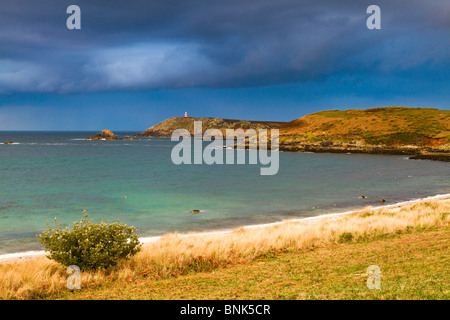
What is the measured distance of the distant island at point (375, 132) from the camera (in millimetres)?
116688

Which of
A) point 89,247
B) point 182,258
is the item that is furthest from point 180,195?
point 89,247

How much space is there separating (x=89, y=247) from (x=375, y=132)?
14295 cm

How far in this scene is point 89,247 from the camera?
1188 cm

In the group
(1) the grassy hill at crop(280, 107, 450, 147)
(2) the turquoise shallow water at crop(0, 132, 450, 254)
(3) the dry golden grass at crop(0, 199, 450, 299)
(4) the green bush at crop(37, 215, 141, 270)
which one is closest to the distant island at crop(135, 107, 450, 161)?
(1) the grassy hill at crop(280, 107, 450, 147)

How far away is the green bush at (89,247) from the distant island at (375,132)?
292ft

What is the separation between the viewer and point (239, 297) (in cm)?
883

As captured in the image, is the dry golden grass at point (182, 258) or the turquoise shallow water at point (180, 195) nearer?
the dry golden grass at point (182, 258)

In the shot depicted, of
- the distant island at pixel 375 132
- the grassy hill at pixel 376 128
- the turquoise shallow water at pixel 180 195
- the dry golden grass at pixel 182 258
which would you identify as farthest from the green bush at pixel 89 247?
the grassy hill at pixel 376 128

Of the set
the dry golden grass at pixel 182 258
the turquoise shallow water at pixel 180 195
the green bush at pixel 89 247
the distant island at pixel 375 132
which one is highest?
the distant island at pixel 375 132

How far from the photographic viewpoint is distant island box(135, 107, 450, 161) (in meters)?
117

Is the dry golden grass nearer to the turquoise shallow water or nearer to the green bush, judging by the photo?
the green bush

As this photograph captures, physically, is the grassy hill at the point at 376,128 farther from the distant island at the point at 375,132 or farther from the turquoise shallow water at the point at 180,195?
the turquoise shallow water at the point at 180,195

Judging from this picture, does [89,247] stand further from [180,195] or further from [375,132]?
[375,132]
